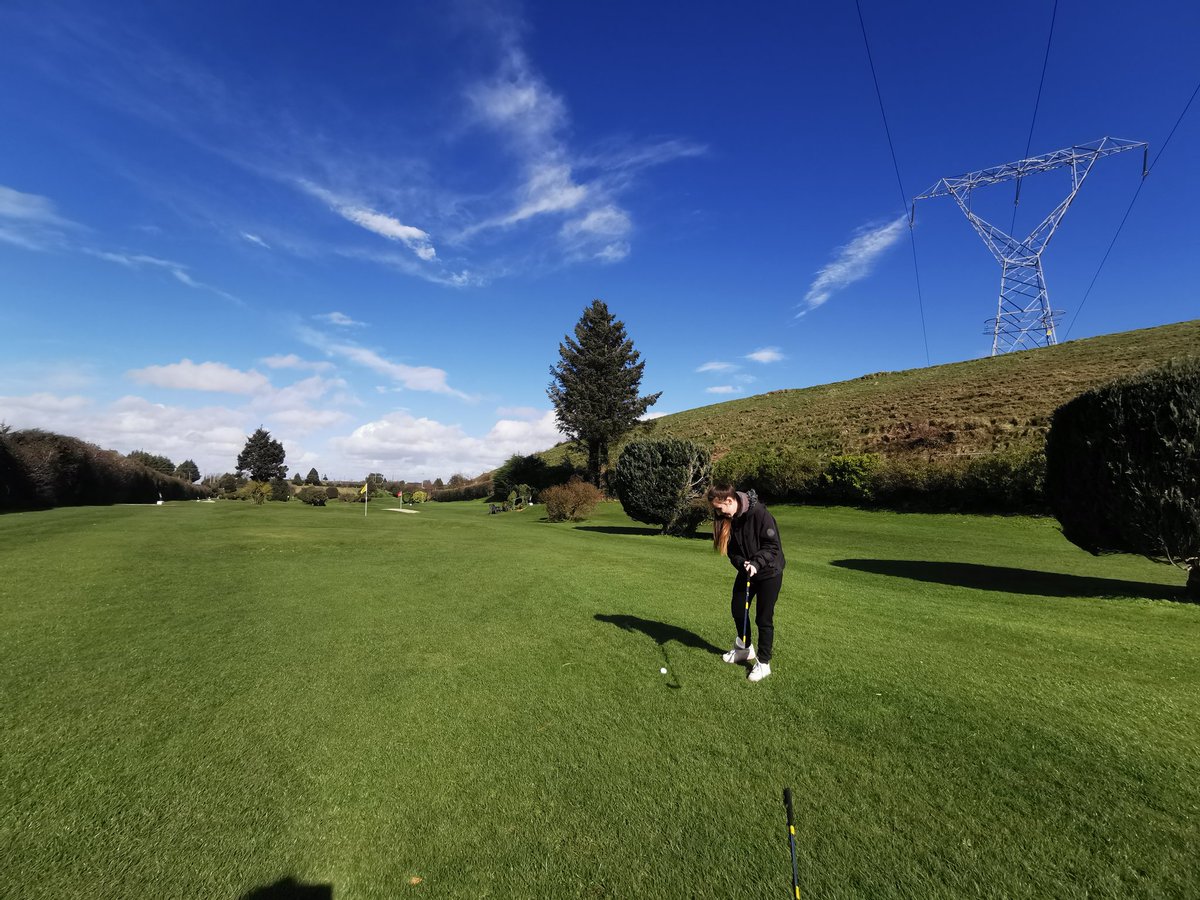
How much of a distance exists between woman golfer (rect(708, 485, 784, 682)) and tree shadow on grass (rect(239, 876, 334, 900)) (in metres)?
4.41

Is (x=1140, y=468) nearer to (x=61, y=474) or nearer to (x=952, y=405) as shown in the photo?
(x=952, y=405)

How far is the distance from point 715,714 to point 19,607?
1000 centimetres

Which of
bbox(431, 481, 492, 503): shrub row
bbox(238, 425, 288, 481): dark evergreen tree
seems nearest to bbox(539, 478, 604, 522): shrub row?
bbox(431, 481, 492, 503): shrub row

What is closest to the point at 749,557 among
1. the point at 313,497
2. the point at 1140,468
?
the point at 1140,468

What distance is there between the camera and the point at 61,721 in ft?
15.4

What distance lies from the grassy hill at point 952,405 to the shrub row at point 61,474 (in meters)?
37.1

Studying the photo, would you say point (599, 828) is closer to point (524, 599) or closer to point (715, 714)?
point (715, 714)

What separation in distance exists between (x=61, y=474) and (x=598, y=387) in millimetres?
36844

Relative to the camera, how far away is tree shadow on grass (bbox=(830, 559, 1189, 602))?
35.2 feet

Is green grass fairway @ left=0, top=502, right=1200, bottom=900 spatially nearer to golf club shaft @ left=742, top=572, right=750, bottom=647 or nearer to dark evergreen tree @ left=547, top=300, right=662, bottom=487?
golf club shaft @ left=742, top=572, right=750, bottom=647

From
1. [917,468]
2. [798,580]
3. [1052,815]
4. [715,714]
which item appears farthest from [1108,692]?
[917,468]

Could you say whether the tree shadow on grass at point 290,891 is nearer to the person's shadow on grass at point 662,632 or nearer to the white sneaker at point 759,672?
the person's shadow on grass at point 662,632

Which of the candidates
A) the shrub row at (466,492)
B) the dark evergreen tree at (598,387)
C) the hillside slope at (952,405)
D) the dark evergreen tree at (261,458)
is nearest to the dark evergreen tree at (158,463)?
the dark evergreen tree at (261,458)

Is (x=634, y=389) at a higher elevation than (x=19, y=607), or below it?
higher
